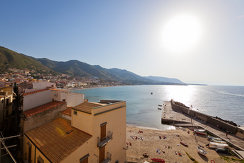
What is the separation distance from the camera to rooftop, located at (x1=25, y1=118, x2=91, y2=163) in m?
6.41

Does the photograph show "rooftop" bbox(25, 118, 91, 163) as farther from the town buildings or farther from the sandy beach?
the sandy beach

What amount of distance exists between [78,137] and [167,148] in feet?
65.5

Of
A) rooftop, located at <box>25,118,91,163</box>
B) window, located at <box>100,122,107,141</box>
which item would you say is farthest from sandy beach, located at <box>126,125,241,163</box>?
rooftop, located at <box>25,118,91,163</box>

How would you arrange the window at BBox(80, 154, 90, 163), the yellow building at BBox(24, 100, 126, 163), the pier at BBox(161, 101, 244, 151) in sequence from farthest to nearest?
the pier at BBox(161, 101, 244, 151) < the window at BBox(80, 154, 90, 163) < the yellow building at BBox(24, 100, 126, 163)

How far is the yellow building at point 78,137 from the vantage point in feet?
21.9

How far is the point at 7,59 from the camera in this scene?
116 m

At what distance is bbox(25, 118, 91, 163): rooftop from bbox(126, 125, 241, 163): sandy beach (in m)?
10.5

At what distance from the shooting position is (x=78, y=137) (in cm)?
757

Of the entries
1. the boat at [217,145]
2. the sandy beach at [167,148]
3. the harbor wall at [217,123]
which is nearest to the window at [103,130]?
the sandy beach at [167,148]

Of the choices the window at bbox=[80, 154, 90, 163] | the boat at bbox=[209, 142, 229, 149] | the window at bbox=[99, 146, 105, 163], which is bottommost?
the boat at bbox=[209, 142, 229, 149]

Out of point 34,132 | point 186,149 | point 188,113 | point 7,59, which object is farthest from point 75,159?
point 7,59

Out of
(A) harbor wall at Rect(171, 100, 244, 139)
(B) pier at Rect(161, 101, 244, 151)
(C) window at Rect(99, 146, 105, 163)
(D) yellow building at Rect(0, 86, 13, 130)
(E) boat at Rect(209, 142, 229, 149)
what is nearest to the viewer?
(C) window at Rect(99, 146, 105, 163)

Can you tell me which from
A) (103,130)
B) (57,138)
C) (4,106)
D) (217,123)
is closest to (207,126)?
(217,123)

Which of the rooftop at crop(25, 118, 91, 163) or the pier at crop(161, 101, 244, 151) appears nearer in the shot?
the rooftop at crop(25, 118, 91, 163)
